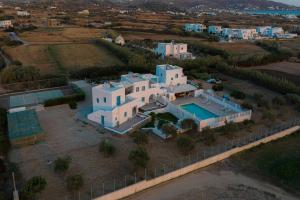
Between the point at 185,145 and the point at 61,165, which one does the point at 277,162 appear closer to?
the point at 185,145

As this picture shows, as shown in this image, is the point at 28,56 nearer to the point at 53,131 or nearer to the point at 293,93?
the point at 53,131

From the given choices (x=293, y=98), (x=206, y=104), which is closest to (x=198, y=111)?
(x=206, y=104)

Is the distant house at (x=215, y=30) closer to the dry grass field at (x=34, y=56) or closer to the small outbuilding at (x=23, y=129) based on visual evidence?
the dry grass field at (x=34, y=56)

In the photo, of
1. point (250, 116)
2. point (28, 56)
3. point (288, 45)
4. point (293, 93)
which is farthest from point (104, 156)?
point (288, 45)

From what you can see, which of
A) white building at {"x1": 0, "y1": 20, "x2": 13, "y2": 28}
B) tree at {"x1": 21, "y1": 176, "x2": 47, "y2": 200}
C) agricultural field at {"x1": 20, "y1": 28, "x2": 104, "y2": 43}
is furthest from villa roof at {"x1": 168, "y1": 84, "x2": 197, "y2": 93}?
white building at {"x1": 0, "y1": 20, "x2": 13, "y2": 28}

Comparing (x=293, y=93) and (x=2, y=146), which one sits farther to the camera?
(x=293, y=93)

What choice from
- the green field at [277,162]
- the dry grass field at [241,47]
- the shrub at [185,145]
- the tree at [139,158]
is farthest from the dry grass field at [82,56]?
the green field at [277,162]

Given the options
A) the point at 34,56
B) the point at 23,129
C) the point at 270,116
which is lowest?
the point at 23,129

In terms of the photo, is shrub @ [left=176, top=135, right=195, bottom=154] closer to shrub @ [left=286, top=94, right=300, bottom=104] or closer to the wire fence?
the wire fence
